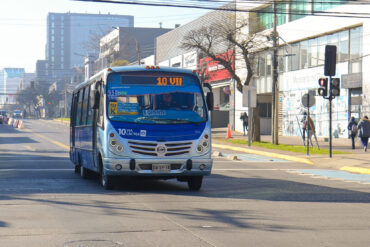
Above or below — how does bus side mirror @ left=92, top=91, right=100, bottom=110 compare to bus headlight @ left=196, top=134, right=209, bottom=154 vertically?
above

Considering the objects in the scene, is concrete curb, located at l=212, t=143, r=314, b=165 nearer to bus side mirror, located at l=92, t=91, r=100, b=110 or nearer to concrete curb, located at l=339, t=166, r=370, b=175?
concrete curb, located at l=339, t=166, r=370, b=175

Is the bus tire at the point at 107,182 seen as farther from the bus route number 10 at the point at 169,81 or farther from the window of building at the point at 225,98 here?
the window of building at the point at 225,98

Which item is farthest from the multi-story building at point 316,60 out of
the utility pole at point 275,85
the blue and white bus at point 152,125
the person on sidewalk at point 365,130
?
the blue and white bus at point 152,125

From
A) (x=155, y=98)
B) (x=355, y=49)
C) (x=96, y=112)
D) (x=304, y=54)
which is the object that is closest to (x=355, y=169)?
(x=155, y=98)

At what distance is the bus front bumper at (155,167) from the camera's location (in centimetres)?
1287

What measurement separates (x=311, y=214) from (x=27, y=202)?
4997 mm

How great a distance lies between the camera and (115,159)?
1289 cm

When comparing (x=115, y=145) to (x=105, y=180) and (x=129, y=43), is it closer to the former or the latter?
(x=105, y=180)

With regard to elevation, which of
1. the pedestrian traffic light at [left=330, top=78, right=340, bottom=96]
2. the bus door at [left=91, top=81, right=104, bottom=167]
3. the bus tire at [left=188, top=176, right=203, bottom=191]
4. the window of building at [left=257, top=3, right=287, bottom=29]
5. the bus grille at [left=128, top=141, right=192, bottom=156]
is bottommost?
the bus tire at [left=188, top=176, right=203, bottom=191]

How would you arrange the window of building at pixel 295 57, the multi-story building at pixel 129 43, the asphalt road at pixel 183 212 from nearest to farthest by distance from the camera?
the asphalt road at pixel 183 212, the window of building at pixel 295 57, the multi-story building at pixel 129 43

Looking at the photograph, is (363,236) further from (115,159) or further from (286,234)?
(115,159)

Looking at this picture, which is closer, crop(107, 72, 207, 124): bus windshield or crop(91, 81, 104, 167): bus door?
crop(107, 72, 207, 124): bus windshield

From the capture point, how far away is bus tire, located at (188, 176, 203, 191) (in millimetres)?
13648

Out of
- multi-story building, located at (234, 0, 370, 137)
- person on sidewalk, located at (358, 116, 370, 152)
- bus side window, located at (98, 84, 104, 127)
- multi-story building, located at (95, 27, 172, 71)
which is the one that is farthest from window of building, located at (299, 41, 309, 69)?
multi-story building, located at (95, 27, 172, 71)
